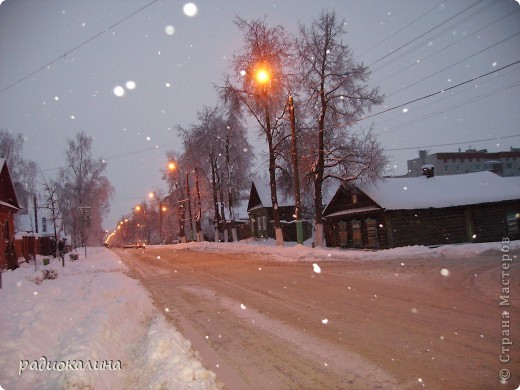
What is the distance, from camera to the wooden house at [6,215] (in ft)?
80.2

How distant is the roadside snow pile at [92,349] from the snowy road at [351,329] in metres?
0.53

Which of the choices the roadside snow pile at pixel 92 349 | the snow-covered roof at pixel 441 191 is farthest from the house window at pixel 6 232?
the snow-covered roof at pixel 441 191

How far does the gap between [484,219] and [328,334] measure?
25.5 m

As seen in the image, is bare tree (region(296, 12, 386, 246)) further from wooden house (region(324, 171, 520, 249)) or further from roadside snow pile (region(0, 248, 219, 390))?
roadside snow pile (region(0, 248, 219, 390))

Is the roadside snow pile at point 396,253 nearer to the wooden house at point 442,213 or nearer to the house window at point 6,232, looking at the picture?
the wooden house at point 442,213

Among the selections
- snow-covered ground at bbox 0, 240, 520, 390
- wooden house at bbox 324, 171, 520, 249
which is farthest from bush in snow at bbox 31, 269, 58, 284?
wooden house at bbox 324, 171, 520, 249

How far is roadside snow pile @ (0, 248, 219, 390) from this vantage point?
4.62 m

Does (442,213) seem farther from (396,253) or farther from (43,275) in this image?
(43,275)

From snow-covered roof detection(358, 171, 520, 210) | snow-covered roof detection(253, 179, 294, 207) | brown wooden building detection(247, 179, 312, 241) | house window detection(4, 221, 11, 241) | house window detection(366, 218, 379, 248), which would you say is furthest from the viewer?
snow-covered roof detection(253, 179, 294, 207)

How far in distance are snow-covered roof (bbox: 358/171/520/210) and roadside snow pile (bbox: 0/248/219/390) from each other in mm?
22037

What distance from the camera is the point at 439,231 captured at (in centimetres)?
2764

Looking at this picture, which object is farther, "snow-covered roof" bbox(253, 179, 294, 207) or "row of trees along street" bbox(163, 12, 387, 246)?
"snow-covered roof" bbox(253, 179, 294, 207)

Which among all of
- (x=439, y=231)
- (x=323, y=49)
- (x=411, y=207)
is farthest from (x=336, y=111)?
(x=439, y=231)

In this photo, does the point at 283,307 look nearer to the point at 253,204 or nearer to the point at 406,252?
the point at 406,252
